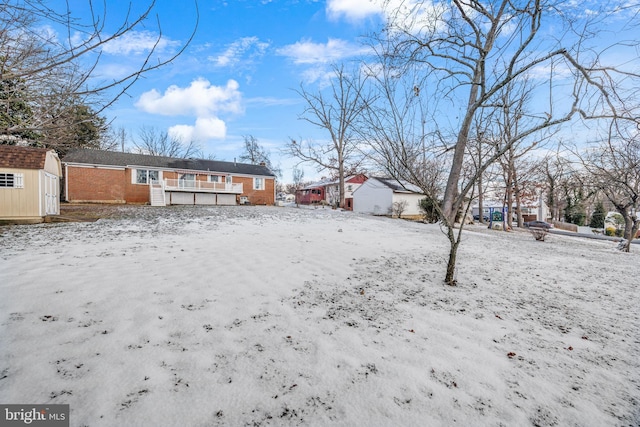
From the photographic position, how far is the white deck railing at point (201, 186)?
22.3 meters

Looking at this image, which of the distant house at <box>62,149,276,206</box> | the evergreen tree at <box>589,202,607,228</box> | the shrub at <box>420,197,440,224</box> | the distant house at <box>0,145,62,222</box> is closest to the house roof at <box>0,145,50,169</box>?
the distant house at <box>0,145,62,222</box>

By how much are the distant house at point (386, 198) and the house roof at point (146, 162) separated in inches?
449

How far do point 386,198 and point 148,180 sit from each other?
22.4 metres

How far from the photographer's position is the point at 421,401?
69.6 inches

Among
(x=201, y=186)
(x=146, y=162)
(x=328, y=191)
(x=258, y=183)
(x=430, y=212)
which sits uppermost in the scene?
(x=146, y=162)

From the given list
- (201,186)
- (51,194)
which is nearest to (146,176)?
(201,186)

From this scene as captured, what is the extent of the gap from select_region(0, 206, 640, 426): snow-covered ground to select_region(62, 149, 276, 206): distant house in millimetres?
19491

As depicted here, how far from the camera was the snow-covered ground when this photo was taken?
66.1 inches

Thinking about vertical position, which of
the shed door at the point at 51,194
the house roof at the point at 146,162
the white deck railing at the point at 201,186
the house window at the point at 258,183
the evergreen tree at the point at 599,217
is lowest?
the evergreen tree at the point at 599,217

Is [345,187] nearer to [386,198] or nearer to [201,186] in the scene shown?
[386,198]

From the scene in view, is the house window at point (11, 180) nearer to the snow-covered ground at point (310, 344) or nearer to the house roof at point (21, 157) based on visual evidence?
the house roof at point (21, 157)

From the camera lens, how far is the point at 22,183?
10062 millimetres

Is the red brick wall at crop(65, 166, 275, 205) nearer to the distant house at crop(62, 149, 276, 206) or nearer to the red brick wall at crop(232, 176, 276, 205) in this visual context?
the distant house at crop(62, 149, 276, 206)

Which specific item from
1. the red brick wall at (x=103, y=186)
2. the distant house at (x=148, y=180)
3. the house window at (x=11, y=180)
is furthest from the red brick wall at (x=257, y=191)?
the house window at (x=11, y=180)
